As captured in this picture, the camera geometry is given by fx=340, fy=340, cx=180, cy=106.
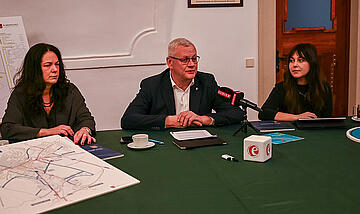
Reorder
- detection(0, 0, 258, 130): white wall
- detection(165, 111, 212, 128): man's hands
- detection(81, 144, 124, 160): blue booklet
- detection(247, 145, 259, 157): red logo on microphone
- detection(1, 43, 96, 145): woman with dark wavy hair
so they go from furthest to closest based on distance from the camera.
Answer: detection(0, 0, 258, 130): white wall
detection(1, 43, 96, 145): woman with dark wavy hair
detection(165, 111, 212, 128): man's hands
detection(81, 144, 124, 160): blue booklet
detection(247, 145, 259, 157): red logo on microphone

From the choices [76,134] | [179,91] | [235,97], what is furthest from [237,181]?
[179,91]

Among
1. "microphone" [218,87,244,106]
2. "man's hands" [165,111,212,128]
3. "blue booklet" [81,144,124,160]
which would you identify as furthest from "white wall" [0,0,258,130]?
"blue booklet" [81,144,124,160]

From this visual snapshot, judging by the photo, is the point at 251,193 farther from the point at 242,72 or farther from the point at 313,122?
the point at 242,72

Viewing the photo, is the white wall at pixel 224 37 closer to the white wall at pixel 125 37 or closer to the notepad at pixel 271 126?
the white wall at pixel 125 37

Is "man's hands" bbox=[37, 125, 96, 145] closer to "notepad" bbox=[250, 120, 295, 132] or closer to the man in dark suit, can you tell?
the man in dark suit

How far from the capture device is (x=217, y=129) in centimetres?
200

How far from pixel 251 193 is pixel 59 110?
1.62 meters

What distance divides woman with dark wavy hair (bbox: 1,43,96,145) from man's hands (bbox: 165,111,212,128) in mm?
490

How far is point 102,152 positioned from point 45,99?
99cm

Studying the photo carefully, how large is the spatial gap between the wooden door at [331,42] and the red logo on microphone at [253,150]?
2982 mm

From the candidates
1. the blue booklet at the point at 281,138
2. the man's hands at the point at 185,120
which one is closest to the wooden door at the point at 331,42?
the man's hands at the point at 185,120

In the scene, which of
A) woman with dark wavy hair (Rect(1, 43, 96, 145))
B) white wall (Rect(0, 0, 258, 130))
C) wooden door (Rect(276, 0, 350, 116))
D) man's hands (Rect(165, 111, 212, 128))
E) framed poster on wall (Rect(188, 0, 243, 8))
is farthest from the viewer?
wooden door (Rect(276, 0, 350, 116))

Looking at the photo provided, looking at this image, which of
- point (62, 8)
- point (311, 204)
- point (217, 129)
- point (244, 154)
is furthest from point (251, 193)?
point (62, 8)

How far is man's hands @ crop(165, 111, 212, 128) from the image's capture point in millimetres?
2027
